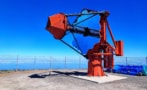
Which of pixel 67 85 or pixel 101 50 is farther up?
pixel 101 50

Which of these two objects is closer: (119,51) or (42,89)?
(42,89)

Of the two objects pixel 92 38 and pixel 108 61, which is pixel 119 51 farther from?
pixel 92 38

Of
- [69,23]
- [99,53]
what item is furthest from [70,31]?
[99,53]

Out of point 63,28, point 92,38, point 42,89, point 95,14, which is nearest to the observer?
point 42,89

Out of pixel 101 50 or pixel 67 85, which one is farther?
pixel 101 50

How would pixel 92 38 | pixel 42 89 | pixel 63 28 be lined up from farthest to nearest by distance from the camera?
pixel 92 38
pixel 63 28
pixel 42 89

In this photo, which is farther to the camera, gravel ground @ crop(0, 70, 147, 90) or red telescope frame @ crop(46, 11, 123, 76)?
red telescope frame @ crop(46, 11, 123, 76)

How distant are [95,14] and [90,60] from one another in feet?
17.2

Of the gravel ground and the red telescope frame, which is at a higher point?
the red telescope frame

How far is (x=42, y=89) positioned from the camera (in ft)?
48.6

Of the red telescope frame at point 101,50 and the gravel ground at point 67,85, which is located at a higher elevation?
the red telescope frame at point 101,50

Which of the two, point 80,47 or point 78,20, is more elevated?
point 78,20

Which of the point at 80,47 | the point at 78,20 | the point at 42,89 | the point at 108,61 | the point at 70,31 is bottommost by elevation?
the point at 42,89

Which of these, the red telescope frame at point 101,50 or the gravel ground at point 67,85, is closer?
the gravel ground at point 67,85
